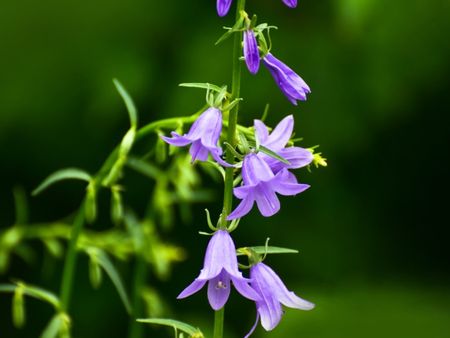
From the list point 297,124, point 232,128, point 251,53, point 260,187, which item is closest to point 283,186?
point 260,187

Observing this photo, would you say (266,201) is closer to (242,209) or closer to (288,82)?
(242,209)

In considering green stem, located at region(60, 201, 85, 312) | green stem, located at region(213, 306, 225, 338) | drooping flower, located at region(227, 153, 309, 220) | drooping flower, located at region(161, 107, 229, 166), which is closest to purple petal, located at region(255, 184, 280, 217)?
drooping flower, located at region(227, 153, 309, 220)

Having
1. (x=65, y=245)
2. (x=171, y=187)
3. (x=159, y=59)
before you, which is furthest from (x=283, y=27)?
(x=65, y=245)

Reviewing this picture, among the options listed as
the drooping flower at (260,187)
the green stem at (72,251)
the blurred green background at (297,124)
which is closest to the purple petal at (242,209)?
the drooping flower at (260,187)

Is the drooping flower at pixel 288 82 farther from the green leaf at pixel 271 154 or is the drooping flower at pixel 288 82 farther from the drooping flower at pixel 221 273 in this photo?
the drooping flower at pixel 221 273

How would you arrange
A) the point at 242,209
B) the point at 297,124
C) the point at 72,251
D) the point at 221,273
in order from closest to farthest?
the point at 242,209 → the point at 221,273 → the point at 72,251 → the point at 297,124

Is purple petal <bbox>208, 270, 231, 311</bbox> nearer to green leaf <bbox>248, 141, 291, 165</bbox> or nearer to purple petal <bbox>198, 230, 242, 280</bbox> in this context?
purple petal <bbox>198, 230, 242, 280</bbox>
